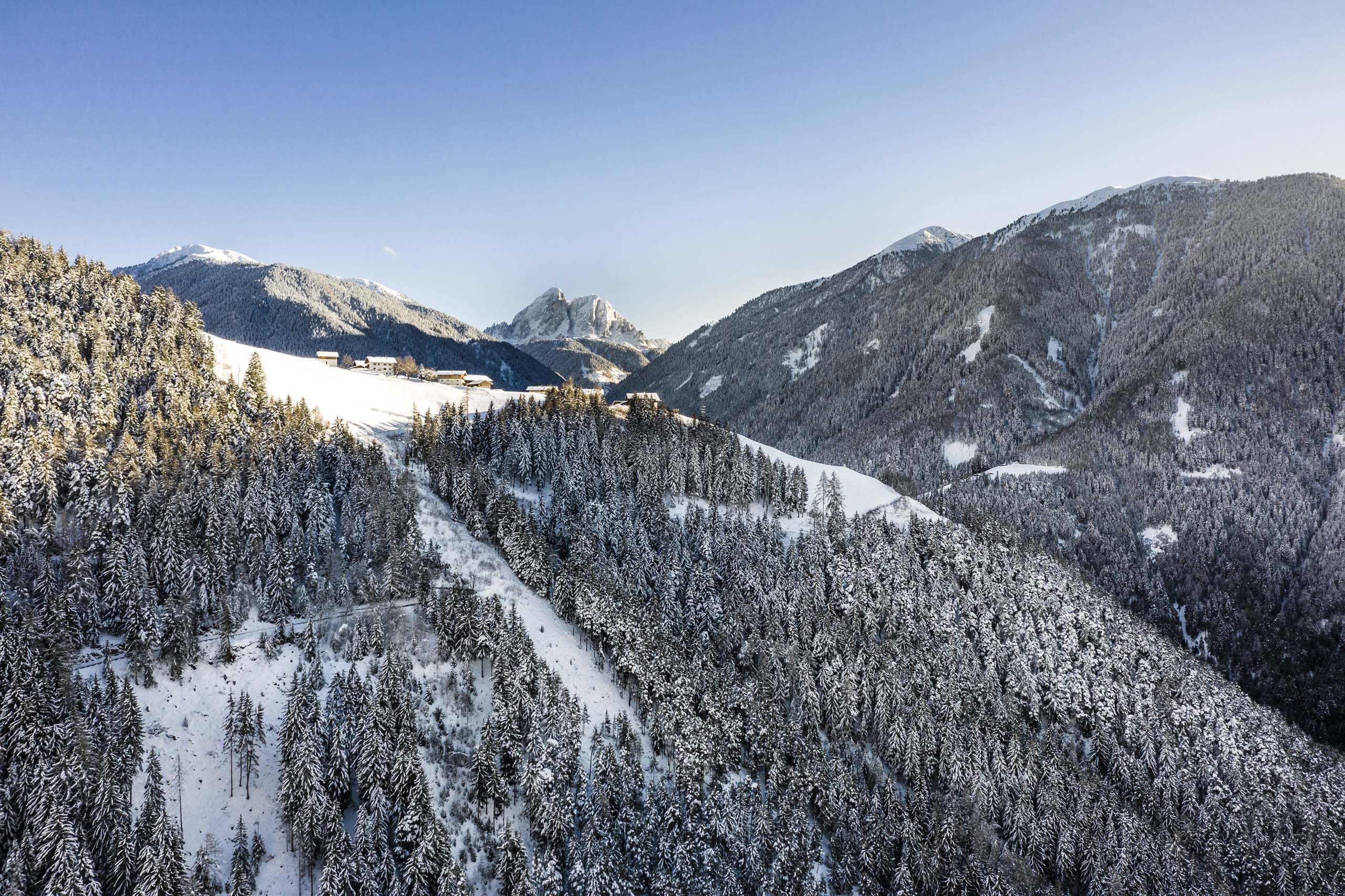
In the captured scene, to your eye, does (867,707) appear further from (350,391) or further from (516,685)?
(350,391)

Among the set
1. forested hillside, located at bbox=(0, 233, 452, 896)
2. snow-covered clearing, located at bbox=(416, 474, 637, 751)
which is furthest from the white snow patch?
forested hillside, located at bbox=(0, 233, 452, 896)

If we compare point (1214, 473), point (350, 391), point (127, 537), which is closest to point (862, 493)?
point (350, 391)

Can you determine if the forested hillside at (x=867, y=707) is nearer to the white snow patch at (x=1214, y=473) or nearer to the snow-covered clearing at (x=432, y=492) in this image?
the snow-covered clearing at (x=432, y=492)

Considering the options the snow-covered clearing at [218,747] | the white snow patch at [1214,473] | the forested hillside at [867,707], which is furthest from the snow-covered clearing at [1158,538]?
the snow-covered clearing at [218,747]

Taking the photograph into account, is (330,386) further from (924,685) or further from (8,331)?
(924,685)

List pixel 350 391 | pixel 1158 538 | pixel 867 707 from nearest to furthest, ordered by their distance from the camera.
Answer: pixel 867 707
pixel 350 391
pixel 1158 538

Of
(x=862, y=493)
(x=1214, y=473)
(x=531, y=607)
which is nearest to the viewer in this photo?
(x=531, y=607)

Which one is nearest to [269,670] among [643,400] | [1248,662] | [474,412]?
[474,412]
